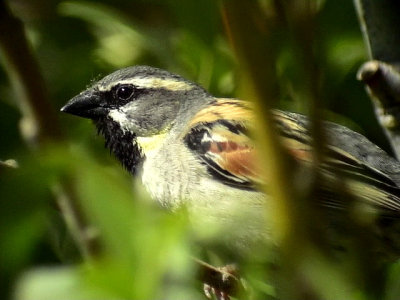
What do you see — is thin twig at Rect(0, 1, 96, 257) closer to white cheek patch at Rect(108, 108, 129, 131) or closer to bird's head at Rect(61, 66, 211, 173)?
bird's head at Rect(61, 66, 211, 173)

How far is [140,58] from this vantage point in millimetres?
4434

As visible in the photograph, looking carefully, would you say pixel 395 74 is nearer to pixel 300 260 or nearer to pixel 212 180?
pixel 212 180

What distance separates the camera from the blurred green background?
1.34 meters

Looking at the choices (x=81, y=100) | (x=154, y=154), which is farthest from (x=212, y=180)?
(x=81, y=100)

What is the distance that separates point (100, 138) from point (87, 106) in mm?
204

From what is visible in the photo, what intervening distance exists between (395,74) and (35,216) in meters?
1.63

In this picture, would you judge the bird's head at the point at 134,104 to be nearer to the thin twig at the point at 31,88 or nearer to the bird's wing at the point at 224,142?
the bird's wing at the point at 224,142

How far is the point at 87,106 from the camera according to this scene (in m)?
4.10

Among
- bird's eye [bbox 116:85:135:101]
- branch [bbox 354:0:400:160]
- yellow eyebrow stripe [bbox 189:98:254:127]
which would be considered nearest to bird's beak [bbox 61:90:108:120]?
bird's eye [bbox 116:85:135:101]

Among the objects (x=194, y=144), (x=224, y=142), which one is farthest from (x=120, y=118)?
(x=224, y=142)

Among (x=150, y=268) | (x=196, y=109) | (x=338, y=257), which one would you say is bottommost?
(x=150, y=268)

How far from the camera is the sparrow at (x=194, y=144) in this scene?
11.5ft

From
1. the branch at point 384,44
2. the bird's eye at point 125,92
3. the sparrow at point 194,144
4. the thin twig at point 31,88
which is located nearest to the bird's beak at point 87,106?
the sparrow at point 194,144

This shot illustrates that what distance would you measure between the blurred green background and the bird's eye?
13 cm
